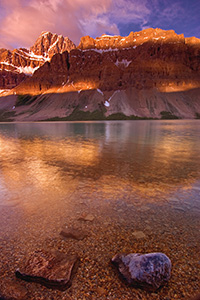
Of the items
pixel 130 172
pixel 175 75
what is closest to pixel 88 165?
pixel 130 172

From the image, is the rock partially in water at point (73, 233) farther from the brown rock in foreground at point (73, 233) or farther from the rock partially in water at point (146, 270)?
the rock partially in water at point (146, 270)

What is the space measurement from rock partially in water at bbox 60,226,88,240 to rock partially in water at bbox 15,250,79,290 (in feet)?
2.10

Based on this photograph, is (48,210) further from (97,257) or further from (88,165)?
(88,165)

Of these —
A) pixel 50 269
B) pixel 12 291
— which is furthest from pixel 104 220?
pixel 12 291

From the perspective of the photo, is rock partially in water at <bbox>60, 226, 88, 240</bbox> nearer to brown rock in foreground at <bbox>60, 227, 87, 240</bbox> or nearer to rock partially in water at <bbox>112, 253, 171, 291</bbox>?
brown rock in foreground at <bbox>60, 227, 87, 240</bbox>

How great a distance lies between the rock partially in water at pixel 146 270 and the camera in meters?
2.97

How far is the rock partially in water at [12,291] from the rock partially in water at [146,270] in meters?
1.67

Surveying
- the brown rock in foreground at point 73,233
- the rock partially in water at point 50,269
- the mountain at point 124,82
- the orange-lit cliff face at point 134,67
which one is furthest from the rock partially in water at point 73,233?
the orange-lit cliff face at point 134,67

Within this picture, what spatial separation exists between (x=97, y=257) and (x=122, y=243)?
2.33ft

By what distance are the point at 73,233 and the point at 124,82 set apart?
577ft

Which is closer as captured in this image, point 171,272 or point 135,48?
point 171,272

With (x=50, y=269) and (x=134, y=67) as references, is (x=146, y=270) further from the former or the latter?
(x=134, y=67)

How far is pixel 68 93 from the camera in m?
167

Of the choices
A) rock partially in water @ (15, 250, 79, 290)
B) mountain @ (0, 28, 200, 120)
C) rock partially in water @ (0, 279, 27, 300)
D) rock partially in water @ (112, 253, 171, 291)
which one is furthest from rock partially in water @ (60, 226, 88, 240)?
mountain @ (0, 28, 200, 120)
